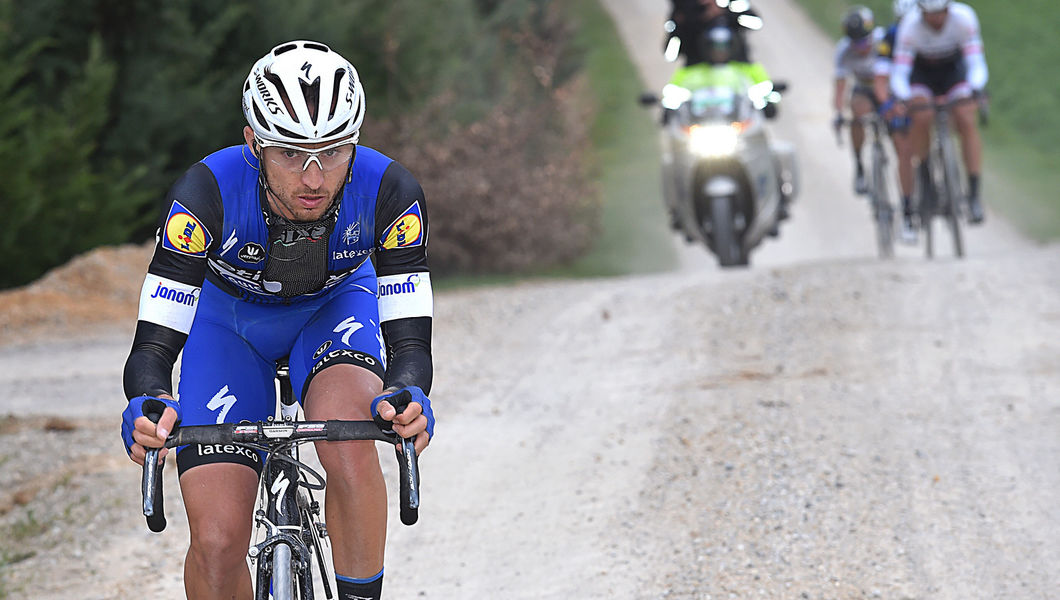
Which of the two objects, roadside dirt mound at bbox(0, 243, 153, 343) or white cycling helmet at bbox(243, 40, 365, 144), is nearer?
white cycling helmet at bbox(243, 40, 365, 144)

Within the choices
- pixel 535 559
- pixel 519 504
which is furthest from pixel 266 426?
pixel 519 504

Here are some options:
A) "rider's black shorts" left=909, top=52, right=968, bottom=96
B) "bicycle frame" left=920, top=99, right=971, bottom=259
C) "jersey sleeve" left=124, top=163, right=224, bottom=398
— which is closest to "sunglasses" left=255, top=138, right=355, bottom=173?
"jersey sleeve" left=124, top=163, right=224, bottom=398

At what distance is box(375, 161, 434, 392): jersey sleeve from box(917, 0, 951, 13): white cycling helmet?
363 inches

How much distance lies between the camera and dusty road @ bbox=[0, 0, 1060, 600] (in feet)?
18.0

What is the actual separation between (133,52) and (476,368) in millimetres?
9766

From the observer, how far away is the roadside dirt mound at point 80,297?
13.3m

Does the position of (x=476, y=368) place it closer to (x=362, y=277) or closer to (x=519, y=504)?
(x=519, y=504)

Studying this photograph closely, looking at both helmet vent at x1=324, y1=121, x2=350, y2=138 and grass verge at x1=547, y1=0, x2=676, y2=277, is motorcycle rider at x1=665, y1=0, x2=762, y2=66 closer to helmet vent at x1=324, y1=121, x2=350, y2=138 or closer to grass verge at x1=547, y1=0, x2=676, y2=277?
grass verge at x1=547, y1=0, x2=676, y2=277

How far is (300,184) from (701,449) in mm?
4001

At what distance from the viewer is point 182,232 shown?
11.6 ft

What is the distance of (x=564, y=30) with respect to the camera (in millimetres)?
26656

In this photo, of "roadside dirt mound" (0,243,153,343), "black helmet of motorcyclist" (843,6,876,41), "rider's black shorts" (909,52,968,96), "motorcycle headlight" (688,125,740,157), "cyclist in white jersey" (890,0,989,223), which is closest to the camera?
"cyclist in white jersey" (890,0,989,223)

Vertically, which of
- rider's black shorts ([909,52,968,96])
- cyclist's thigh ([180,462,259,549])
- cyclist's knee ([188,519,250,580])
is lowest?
rider's black shorts ([909,52,968,96])

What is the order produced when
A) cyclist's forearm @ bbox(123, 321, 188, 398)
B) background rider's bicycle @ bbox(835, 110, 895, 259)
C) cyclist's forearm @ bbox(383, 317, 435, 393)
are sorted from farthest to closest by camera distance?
background rider's bicycle @ bbox(835, 110, 895, 259) → cyclist's forearm @ bbox(383, 317, 435, 393) → cyclist's forearm @ bbox(123, 321, 188, 398)
